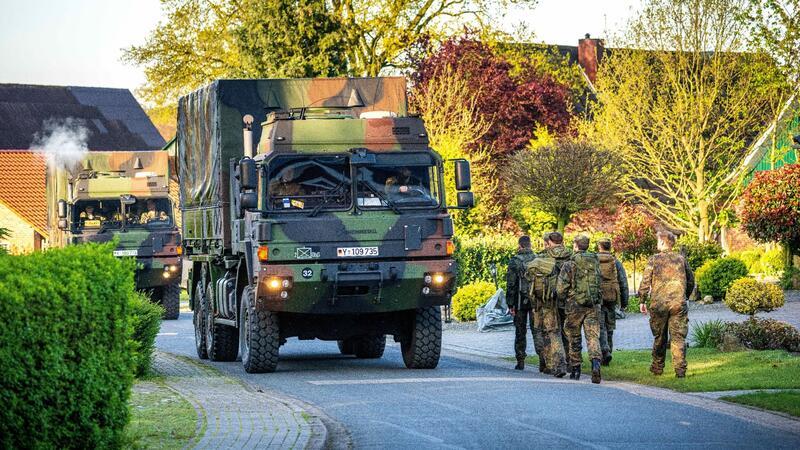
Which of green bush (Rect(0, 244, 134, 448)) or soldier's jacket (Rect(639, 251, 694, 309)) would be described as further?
soldier's jacket (Rect(639, 251, 694, 309))

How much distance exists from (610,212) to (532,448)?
27.3 metres

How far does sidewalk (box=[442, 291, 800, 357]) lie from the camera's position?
835 inches

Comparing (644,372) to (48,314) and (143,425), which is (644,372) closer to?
(143,425)

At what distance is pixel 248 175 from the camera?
53.0 feet

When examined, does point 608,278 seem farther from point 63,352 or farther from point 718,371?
point 63,352

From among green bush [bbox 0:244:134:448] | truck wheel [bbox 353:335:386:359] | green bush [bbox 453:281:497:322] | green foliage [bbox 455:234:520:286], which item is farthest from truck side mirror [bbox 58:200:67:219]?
green bush [bbox 0:244:134:448]

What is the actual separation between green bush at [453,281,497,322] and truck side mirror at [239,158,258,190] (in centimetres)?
1191

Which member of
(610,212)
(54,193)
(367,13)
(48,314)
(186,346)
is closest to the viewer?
(48,314)

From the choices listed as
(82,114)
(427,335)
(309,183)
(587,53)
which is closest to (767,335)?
(427,335)

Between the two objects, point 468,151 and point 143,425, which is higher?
point 468,151

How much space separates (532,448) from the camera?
10.2 metres

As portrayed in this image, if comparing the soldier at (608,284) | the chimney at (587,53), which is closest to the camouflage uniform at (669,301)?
the soldier at (608,284)

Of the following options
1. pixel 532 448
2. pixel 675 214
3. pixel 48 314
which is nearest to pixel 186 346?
pixel 532 448

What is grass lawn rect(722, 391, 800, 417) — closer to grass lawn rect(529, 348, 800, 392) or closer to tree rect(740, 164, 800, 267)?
grass lawn rect(529, 348, 800, 392)
